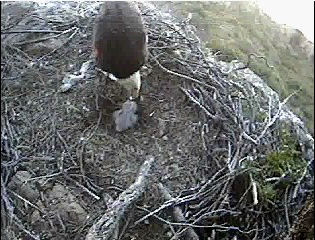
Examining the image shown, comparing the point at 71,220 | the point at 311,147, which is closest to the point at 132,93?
the point at 71,220

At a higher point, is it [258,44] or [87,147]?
[258,44]

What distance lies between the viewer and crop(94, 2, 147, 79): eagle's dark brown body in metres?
1.02

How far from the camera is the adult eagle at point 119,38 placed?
3.33 ft

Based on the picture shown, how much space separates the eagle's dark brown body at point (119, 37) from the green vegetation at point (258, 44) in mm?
127

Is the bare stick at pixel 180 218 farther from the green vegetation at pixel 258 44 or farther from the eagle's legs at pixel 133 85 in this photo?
the green vegetation at pixel 258 44

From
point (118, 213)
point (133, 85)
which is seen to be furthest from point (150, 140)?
point (118, 213)

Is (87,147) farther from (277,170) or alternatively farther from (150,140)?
(277,170)

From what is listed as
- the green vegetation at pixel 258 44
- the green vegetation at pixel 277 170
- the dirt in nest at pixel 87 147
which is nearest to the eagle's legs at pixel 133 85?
the dirt in nest at pixel 87 147

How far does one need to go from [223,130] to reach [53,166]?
1.13 feet

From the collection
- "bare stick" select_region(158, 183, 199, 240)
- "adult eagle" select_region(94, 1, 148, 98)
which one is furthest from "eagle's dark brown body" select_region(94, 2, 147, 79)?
"bare stick" select_region(158, 183, 199, 240)

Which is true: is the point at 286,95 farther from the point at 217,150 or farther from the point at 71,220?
the point at 71,220

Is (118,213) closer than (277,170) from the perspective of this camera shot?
Yes

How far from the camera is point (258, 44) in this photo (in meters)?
1.24

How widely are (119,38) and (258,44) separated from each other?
346 mm
